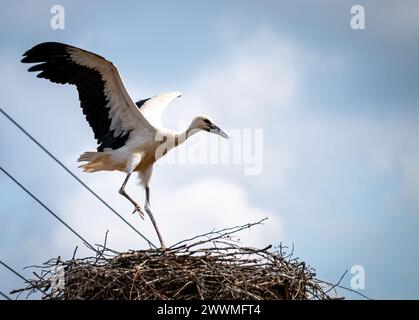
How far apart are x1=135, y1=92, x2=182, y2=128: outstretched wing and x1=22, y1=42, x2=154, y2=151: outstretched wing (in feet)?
1.34

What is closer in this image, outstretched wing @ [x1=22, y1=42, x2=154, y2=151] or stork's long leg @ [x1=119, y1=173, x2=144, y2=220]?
outstretched wing @ [x1=22, y1=42, x2=154, y2=151]

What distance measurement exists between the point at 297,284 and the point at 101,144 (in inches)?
121

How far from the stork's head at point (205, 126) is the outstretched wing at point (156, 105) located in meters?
0.48

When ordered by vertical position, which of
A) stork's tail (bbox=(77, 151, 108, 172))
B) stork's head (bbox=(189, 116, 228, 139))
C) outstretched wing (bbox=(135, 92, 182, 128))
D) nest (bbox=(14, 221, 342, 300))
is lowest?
nest (bbox=(14, 221, 342, 300))

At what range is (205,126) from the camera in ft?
32.8

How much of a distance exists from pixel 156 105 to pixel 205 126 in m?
1.29

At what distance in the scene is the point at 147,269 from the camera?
7.64m

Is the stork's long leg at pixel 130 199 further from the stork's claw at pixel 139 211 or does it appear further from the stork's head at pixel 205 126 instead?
the stork's head at pixel 205 126

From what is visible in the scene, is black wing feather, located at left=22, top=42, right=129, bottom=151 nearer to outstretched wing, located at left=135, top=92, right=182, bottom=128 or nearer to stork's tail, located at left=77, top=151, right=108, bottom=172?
stork's tail, located at left=77, top=151, right=108, bottom=172

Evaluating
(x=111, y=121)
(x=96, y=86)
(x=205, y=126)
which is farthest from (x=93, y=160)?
(x=205, y=126)

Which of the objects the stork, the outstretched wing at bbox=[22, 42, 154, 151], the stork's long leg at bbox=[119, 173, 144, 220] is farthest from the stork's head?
the stork's long leg at bbox=[119, 173, 144, 220]

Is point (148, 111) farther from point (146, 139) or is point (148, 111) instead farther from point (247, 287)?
point (247, 287)

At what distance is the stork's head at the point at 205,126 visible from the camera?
9977 mm

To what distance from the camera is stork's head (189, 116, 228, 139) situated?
393 inches
